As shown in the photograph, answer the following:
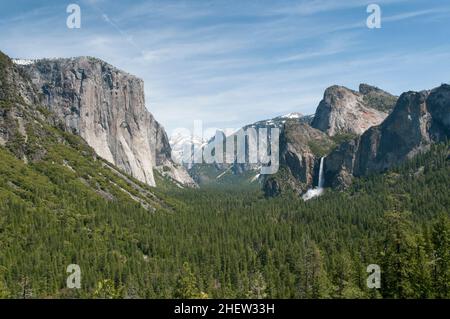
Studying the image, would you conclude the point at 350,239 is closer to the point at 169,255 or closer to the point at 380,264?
the point at 169,255

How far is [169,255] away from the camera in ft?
560

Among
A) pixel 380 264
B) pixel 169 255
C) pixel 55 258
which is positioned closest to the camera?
pixel 380 264

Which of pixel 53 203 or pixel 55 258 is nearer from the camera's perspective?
pixel 55 258

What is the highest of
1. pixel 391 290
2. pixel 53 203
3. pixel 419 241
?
pixel 53 203

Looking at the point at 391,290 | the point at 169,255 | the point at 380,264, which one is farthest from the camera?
the point at 169,255

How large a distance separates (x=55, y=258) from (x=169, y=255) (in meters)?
39.4

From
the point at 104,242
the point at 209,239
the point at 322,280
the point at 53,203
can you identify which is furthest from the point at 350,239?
the point at 53,203
